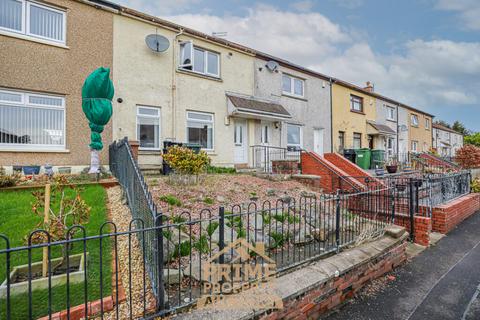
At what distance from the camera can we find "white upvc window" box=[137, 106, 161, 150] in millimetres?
10039

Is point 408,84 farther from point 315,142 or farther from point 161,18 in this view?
point 161,18

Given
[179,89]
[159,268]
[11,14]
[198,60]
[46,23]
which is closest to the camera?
[159,268]

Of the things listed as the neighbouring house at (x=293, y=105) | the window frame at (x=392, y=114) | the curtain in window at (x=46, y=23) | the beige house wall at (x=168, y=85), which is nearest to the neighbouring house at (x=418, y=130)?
the window frame at (x=392, y=114)

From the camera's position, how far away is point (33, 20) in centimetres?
821

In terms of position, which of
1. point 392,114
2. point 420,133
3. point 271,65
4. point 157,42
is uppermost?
point 271,65

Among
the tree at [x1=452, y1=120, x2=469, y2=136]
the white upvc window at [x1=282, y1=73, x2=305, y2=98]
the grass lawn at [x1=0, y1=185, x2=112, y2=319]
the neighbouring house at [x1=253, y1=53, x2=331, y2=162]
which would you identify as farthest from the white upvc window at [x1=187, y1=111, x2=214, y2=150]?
the tree at [x1=452, y1=120, x2=469, y2=136]

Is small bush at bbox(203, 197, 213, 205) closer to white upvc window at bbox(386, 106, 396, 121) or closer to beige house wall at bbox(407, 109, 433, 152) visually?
white upvc window at bbox(386, 106, 396, 121)

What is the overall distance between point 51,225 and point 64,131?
6.78 metres

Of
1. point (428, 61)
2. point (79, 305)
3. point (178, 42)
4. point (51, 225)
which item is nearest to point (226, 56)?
point (178, 42)

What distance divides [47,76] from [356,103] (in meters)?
18.9

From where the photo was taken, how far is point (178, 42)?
35.9 feet

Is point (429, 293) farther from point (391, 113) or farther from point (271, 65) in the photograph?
point (391, 113)

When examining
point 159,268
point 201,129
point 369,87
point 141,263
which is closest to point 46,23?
point 201,129

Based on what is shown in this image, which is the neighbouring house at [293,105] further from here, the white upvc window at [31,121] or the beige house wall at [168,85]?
the white upvc window at [31,121]
